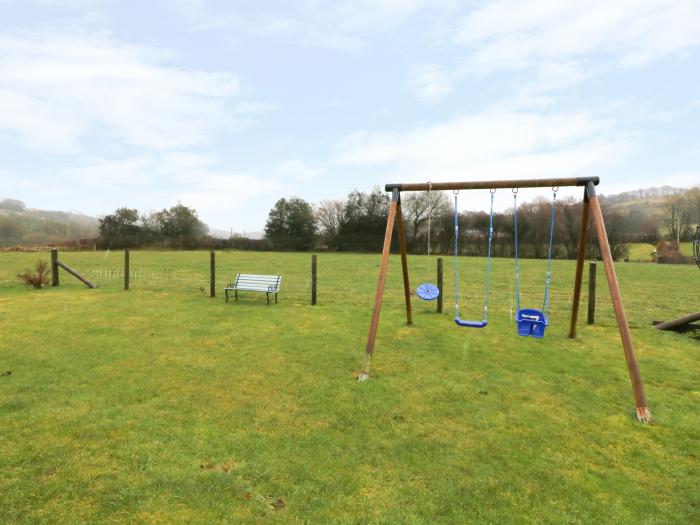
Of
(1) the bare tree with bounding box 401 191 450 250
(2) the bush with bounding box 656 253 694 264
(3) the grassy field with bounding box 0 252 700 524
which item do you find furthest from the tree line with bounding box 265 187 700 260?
(3) the grassy field with bounding box 0 252 700 524

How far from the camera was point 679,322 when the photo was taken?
8.14m

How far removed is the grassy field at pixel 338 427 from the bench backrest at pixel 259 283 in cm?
293

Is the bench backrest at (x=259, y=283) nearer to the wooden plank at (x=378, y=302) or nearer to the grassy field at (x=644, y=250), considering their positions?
the wooden plank at (x=378, y=302)

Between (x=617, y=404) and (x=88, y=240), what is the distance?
62.8 meters

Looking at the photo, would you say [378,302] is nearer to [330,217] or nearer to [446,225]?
[446,225]

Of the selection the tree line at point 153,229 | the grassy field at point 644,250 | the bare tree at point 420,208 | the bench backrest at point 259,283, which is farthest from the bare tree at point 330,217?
the bench backrest at point 259,283

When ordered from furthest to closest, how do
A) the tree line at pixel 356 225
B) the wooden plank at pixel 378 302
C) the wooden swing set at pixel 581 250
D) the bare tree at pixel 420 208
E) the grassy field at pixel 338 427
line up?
the bare tree at pixel 420 208 → the tree line at pixel 356 225 → the wooden plank at pixel 378 302 → the wooden swing set at pixel 581 250 → the grassy field at pixel 338 427

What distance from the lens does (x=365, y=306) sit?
10.8 m

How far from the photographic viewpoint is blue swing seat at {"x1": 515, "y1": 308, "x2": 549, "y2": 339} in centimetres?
645

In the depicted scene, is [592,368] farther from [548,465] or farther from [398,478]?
[398,478]

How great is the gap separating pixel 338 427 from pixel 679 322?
26.4ft

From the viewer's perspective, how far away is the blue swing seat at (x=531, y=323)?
6445 mm

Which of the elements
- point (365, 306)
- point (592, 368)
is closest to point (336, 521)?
point (592, 368)

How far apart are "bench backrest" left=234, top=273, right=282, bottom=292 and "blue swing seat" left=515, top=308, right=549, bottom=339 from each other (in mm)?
6494
